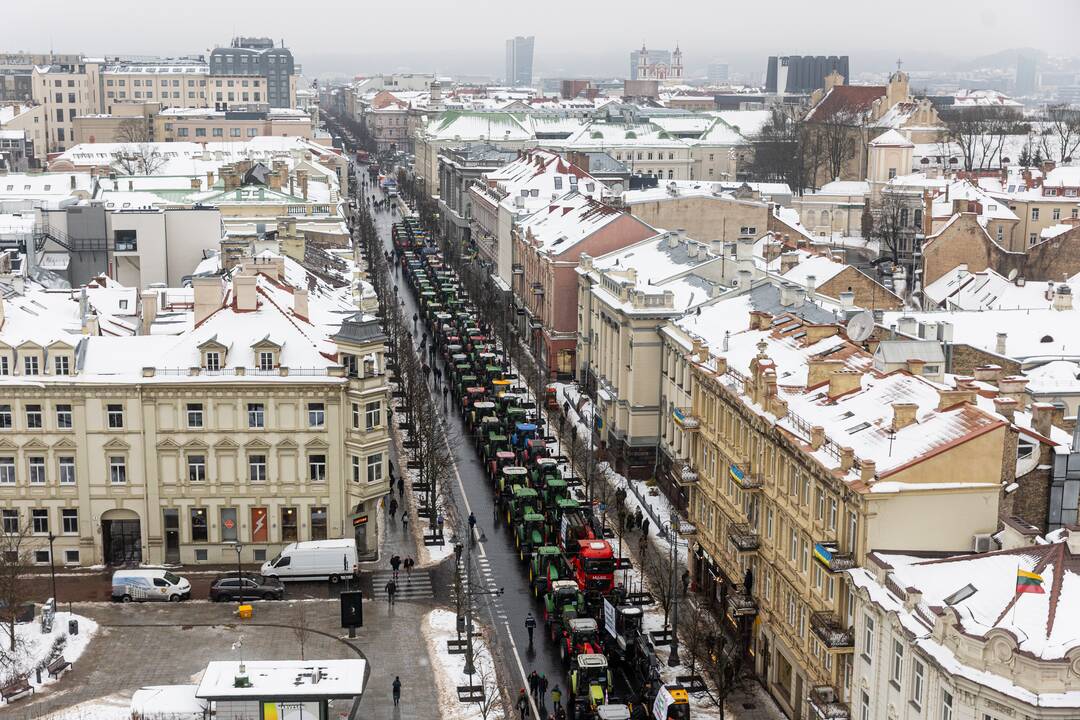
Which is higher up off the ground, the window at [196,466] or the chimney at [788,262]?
the chimney at [788,262]

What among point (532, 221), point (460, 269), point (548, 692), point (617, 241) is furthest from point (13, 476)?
point (460, 269)

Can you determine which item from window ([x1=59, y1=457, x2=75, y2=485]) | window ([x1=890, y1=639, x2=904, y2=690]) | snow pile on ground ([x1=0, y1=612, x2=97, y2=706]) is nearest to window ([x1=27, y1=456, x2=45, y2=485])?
window ([x1=59, y1=457, x2=75, y2=485])

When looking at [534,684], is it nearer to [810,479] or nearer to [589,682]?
[589,682]

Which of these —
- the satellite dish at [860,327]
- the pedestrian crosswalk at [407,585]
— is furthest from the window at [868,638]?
the pedestrian crosswalk at [407,585]

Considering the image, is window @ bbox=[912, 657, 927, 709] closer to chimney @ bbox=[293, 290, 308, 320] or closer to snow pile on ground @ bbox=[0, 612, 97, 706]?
snow pile on ground @ bbox=[0, 612, 97, 706]

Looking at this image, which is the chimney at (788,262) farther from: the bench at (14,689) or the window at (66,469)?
the bench at (14,689)

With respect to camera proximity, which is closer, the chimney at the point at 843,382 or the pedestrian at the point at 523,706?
the pedestrian at the point at 523,706
